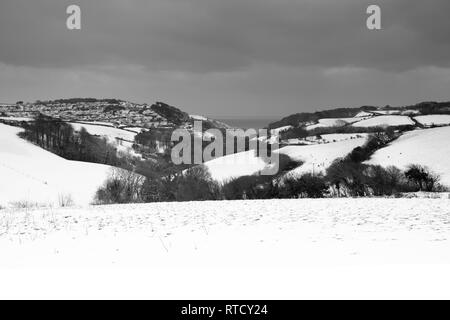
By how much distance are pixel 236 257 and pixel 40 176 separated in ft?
243

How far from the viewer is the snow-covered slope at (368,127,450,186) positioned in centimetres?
5625

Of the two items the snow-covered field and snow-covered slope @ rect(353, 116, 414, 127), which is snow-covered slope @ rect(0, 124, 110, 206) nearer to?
the snow-covered field

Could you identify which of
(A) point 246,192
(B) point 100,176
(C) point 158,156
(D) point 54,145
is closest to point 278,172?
(A) point 246,192

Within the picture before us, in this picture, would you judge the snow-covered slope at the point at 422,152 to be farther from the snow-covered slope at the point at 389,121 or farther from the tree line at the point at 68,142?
the tree line at the point at 68,142

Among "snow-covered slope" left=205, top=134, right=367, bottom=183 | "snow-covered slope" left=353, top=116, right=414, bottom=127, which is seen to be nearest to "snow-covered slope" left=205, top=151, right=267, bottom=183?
"snow-covered slope" left=205, top=134, right=367, bottom=183

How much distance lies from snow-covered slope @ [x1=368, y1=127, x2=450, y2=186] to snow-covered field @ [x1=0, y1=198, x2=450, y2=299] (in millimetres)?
39006

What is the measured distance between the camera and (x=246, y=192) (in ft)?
173

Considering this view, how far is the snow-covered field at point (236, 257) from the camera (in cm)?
901

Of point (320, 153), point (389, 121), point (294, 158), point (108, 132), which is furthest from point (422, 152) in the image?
point (108, 132)

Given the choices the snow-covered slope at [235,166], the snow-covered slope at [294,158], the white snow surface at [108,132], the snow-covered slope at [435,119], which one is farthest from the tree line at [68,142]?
the snow-covered slope at [435,119]

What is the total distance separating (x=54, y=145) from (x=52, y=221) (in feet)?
406
